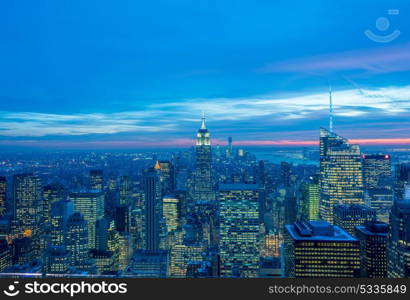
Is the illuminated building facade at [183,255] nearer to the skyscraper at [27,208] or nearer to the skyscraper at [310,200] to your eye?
the skyscraper at [310,200]

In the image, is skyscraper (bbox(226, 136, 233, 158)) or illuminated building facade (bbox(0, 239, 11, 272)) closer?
skyscraper (bbox(226, 136, 233, 158))

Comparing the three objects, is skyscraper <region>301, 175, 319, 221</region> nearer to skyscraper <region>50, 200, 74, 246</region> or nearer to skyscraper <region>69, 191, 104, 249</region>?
skyscraper <region>69, 191, 104, 249</region>

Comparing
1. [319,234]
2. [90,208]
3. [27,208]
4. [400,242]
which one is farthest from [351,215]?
[27,208]

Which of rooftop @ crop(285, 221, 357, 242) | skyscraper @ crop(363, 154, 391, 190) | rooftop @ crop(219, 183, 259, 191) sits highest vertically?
skyscraper @ crop(363, 154, 391, 190)

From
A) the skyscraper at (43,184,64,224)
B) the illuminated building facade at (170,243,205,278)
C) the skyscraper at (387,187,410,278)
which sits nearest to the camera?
the skyscraper at (387,187,410,278)

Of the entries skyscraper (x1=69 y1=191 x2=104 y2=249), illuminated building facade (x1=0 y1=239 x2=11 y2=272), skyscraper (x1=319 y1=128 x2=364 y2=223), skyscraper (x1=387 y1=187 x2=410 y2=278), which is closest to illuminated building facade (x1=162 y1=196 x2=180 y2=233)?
skyscraper (x1=69 y1=191 x2=104 y2=249)

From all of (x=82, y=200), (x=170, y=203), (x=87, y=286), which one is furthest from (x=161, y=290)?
(x=170, y=203)

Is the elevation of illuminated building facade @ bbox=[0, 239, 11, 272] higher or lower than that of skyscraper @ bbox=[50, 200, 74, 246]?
lower

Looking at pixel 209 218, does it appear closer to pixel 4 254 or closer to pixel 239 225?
pixel 239 225
